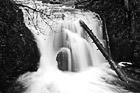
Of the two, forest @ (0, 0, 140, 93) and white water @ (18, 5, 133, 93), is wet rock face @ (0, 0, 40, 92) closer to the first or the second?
forest @ (0, 0, 140, 93)

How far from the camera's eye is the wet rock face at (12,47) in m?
4.51

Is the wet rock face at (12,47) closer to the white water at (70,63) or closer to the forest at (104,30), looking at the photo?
the forest at (104,30)

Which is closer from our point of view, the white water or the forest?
the forest

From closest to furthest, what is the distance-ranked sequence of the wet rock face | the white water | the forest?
the wet rock face, the forest, the white water

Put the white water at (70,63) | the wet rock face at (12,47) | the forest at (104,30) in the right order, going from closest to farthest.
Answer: the wet rock face at (12,47) → the forest at (104,30) → the white water at (70,63)

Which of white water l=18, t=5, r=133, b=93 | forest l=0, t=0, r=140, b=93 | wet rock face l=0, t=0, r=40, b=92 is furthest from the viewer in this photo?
white water l=18, t=5, r=133, b=93

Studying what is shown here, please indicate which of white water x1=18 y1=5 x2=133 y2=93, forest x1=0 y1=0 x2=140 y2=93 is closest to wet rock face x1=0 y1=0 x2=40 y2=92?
forest x1=0 y1=0 x2=140 y2=93

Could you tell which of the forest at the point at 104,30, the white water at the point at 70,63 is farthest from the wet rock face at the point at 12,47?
the white water at the point at 70,63

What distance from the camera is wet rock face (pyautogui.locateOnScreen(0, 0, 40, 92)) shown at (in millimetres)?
4512

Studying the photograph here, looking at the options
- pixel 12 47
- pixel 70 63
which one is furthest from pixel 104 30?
pixel 12 47

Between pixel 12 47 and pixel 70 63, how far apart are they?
8.07ft

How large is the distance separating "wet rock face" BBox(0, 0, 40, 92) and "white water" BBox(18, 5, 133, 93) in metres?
0.43

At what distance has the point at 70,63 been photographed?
630 cm

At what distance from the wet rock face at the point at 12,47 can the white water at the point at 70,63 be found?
43cm
